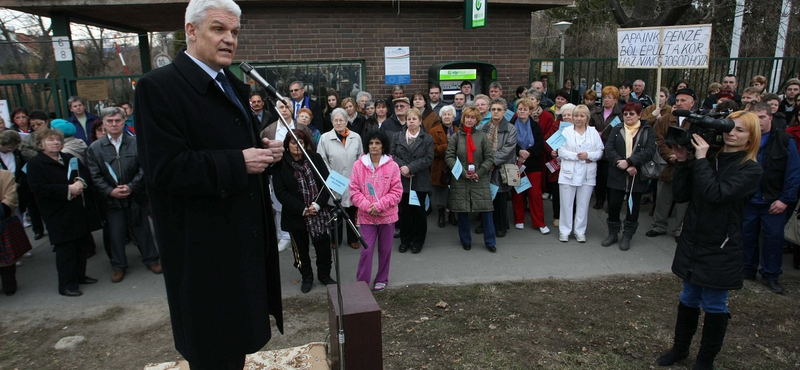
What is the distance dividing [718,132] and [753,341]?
6.43 feet

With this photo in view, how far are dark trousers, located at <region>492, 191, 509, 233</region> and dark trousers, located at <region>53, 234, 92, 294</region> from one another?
507cm

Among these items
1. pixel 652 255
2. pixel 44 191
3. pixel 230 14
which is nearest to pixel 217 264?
pixel 230 14

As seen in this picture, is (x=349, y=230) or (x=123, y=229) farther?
(x=349, y=230)

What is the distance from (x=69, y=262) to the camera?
5.52 meters

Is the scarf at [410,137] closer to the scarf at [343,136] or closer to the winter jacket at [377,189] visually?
the scarf at [343,136]

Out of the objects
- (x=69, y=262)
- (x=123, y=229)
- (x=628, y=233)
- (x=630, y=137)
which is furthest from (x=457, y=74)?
(x=69, y=262)

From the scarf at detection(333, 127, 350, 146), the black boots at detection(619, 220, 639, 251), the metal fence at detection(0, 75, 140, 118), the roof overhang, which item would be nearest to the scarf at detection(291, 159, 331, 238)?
the scarf at detection(333, 127, 350, 146)

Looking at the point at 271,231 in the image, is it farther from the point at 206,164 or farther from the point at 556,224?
the point at 556,224

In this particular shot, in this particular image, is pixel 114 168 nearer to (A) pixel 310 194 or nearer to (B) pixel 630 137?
(A) pixel 310 194

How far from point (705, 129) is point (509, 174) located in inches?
129

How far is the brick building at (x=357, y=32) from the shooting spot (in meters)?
8.90

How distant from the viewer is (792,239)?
5.34 metres

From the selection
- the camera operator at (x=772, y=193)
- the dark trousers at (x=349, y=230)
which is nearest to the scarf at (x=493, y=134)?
the dark trousers at (x=349, y=230)

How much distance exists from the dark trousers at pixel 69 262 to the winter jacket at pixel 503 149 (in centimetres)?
494
